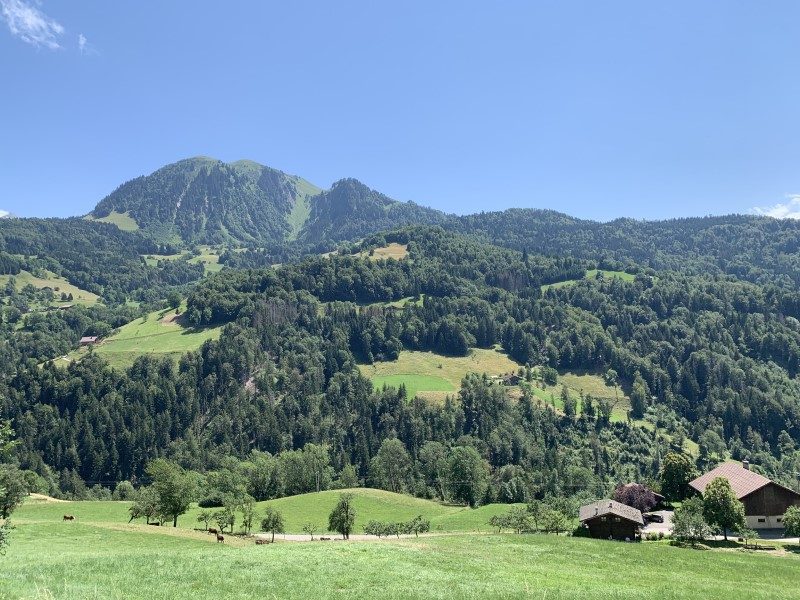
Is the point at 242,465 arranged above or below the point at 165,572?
below

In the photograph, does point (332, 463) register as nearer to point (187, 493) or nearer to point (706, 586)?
point (187, 493)

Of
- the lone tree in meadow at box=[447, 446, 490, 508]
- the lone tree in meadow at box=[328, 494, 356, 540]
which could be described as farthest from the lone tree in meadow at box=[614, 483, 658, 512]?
the lone tree in meadow at box=[447, 446, 490, 508]

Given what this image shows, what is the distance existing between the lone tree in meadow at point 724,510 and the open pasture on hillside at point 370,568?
915 centimetres

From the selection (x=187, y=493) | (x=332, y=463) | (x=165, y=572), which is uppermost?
(x=165, y=572)

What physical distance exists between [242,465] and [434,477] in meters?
56.3

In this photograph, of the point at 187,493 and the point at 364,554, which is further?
the point at 187,493

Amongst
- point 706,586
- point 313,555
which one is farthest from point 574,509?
point 313,555

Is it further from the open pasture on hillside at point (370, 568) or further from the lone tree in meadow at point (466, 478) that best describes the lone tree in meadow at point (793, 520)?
the lone tree in meadow at point (466, 478)

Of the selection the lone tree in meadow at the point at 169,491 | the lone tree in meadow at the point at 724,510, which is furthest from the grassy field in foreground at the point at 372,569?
the lone tree in meadow at the point at 169,491

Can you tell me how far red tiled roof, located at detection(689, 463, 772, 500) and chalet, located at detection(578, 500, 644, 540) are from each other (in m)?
24.1

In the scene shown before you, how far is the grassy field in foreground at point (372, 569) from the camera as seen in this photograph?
119ft

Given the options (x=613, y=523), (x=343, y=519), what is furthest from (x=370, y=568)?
(x=613, y=523)

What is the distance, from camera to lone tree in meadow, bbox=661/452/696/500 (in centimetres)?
10812

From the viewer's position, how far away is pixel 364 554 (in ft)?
176
